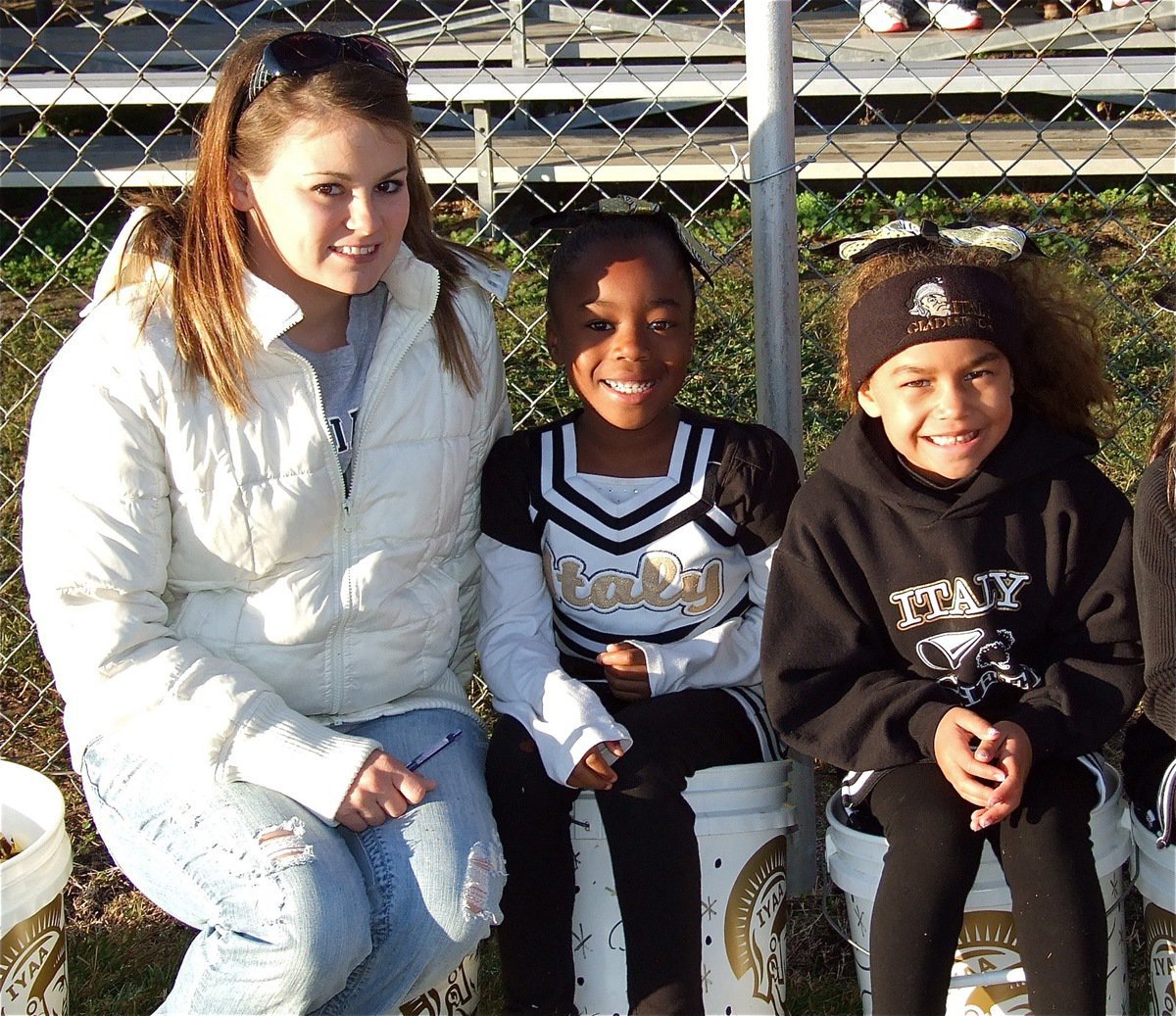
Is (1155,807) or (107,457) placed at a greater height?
(107,457)

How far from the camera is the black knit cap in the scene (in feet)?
7.45

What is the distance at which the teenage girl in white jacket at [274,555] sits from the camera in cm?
215

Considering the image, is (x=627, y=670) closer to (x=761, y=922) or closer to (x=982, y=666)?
(x=761, y=922)

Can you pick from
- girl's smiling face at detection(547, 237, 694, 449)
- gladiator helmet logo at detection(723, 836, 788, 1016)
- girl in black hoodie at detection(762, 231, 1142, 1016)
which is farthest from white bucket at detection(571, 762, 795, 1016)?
girl's smiling face at detection(547, 237, 694, 449)

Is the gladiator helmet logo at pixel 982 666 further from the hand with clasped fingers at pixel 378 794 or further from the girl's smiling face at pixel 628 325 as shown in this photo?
the hand with clasped fingers at pixel 378 794

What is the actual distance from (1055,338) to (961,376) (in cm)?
24

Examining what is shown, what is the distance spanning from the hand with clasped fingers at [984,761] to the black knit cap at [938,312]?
59 centimetres

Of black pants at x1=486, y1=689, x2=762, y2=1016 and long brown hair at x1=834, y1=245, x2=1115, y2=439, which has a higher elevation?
long brown hair at x1=834, y1=245, x2=1115, y2=439

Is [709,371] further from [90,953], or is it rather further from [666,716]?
[90,953]

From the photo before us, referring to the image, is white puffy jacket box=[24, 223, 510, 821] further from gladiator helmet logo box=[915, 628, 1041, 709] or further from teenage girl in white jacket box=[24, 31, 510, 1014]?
gladiator helmet logo box=[915, 628, 1041, 709]

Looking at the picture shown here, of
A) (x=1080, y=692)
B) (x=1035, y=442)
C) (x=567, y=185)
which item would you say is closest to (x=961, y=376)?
(x=1035, y=442)

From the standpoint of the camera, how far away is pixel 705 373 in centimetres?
A: 407

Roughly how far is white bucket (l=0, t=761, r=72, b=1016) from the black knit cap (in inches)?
58.9

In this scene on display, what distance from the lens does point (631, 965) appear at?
7.15 feet
